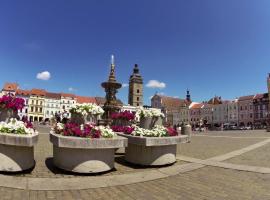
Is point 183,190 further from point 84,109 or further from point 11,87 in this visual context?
point 11,87

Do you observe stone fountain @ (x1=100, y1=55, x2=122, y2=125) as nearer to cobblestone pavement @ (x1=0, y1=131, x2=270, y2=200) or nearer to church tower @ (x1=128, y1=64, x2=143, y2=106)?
cobblestone pavement @ (x1=0, y1=131, x2=270, y2=200)

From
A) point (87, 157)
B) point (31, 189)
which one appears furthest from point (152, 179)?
point (31, 189)

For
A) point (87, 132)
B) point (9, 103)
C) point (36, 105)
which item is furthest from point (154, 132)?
point (36, 105)

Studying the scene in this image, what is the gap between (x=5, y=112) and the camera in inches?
288

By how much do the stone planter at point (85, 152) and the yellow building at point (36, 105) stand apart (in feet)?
335

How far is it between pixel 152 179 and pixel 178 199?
1525 mm

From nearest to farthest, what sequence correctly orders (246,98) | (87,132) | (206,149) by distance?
1. (87,132)
2. (206,149)
3. (246,98)

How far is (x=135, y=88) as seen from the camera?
104250mm

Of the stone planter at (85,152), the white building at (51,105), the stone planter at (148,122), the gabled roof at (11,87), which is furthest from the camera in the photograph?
the white building at (51,105)

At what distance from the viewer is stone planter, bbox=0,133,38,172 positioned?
5.64 metres

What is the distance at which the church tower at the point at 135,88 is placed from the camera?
104000 mm

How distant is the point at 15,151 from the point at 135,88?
323ft

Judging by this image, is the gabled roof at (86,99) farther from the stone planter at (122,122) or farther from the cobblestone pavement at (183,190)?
the cobblestone pavement at (183,190)

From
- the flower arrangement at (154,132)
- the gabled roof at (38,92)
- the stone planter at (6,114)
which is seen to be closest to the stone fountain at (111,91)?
the flower arrangement at (154,132)
